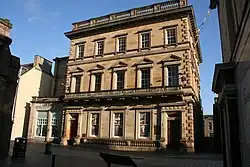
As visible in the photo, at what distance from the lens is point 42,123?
30766mm

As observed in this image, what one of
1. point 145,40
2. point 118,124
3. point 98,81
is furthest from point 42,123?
point 145,40

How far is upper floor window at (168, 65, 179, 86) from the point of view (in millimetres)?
22906

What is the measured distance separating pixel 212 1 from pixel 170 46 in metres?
14.0

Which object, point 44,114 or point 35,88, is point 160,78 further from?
point 35,88

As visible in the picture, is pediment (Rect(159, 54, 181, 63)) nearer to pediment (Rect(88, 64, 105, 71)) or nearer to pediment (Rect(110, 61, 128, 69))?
pediment (Rect(110, 61, 128, 69))

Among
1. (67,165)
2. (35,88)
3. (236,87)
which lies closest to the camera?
(236,87)

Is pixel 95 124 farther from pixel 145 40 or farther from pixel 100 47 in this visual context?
pixel 145 40

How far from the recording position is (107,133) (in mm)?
24578

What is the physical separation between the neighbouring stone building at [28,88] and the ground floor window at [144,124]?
1925 centimetres

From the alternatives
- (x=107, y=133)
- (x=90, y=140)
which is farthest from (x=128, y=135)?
(x=90, y=140)

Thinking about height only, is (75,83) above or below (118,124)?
above

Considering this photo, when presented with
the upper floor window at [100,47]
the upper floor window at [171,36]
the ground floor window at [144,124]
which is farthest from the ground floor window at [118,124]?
the upper floor window at [171,36]

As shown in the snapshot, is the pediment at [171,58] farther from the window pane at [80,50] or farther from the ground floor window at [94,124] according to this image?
the window pane at [80,50]

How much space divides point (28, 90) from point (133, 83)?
18.8 meters
